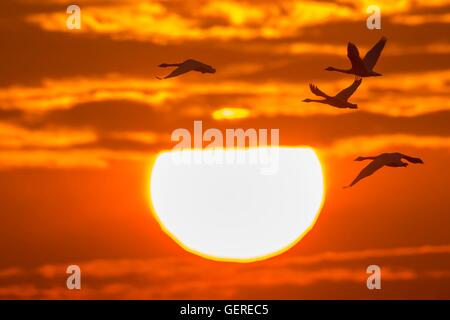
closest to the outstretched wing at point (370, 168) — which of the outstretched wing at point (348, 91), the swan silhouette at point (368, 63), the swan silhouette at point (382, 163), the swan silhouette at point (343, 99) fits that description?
the swan silhouette at point (382, 163)

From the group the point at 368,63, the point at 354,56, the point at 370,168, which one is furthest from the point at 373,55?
the point at 370,168

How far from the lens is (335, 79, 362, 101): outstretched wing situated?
72.7 metres

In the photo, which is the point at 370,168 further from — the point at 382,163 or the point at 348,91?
the point at 348,91

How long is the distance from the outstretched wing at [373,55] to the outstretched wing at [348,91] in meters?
5.47

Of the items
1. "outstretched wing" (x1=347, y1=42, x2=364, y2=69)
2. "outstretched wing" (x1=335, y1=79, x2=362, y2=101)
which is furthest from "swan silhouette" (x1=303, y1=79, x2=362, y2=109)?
"outstretched wing" (x1=347, y1=42, x2=364, y2=69)

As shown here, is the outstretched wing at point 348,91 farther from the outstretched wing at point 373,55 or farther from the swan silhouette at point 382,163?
the outstretched wing at point 373,55

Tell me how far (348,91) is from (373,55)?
6418 mm
